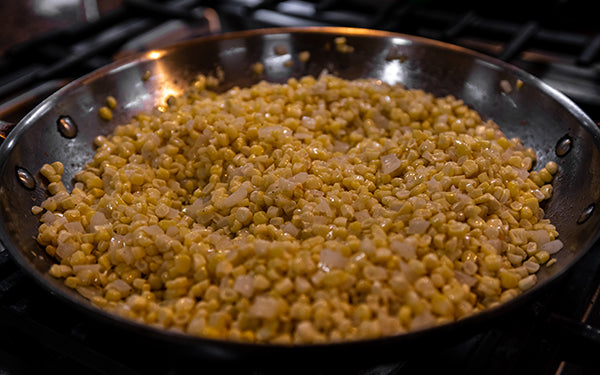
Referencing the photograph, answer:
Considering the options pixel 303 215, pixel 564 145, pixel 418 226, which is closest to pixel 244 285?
pixel 303 215

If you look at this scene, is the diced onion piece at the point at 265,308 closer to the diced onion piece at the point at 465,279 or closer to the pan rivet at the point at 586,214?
the diced onion piece at the point at 465,279

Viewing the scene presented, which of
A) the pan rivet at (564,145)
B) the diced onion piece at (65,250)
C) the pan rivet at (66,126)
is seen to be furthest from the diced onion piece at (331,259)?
the pan rivet at (66,126)

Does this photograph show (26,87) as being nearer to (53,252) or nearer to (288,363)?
(53,252)

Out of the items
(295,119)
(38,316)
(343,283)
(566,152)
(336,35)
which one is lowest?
(38,316)

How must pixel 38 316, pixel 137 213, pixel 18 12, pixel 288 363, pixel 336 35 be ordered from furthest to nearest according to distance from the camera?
pixel 18 12 → pixel 336 35 → pixel 137 213 → pixel 38 316 → pixel 288 363

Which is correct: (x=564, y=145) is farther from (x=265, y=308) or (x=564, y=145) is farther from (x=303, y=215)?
(x=265, y=308)

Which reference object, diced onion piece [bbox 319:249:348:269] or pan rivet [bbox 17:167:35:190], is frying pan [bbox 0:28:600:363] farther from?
diced onion piece [bbox 319:249:348:269]

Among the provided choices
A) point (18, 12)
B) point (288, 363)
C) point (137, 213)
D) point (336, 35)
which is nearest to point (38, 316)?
point (137, 213)
